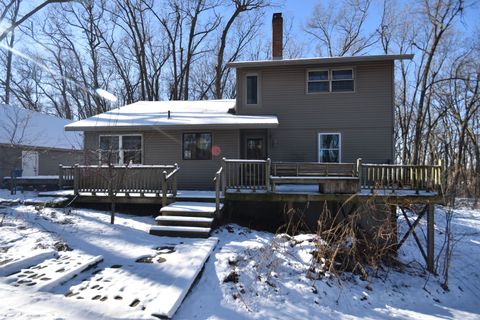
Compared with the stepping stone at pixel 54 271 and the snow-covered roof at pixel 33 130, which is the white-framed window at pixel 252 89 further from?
the snow-covered roof at pixel 33 130

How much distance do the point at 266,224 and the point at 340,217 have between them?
2.70 m

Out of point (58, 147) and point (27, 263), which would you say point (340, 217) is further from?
point (58, 147)

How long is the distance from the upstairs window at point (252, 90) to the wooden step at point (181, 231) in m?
6.29

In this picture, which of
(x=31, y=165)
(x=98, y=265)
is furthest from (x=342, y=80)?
(x=31, y=165)

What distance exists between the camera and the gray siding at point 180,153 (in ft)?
38.0

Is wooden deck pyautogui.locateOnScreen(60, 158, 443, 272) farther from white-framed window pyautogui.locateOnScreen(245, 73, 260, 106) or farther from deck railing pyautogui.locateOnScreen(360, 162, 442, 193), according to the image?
white-framed window pyautogui.locateOnScreen(245, 73, 260, 106)

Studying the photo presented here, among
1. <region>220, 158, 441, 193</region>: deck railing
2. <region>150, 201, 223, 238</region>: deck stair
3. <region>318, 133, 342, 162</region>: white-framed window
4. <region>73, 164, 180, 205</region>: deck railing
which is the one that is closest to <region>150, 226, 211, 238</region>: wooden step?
<region>150, 201, 223, 238</region>: deck stair

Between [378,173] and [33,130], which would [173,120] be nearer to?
[378,173]

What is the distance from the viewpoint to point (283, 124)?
11.8 metres

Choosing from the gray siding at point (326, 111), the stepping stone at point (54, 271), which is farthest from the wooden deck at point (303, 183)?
the stepping stone at point (54, 271)

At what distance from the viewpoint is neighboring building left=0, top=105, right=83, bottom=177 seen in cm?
1638

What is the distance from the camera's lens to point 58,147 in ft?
62.6

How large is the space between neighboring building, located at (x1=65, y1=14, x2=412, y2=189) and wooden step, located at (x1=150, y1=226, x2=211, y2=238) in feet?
13.3

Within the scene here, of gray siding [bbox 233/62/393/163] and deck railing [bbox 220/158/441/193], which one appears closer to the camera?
deck railing [bbox 220/158/441/193]
